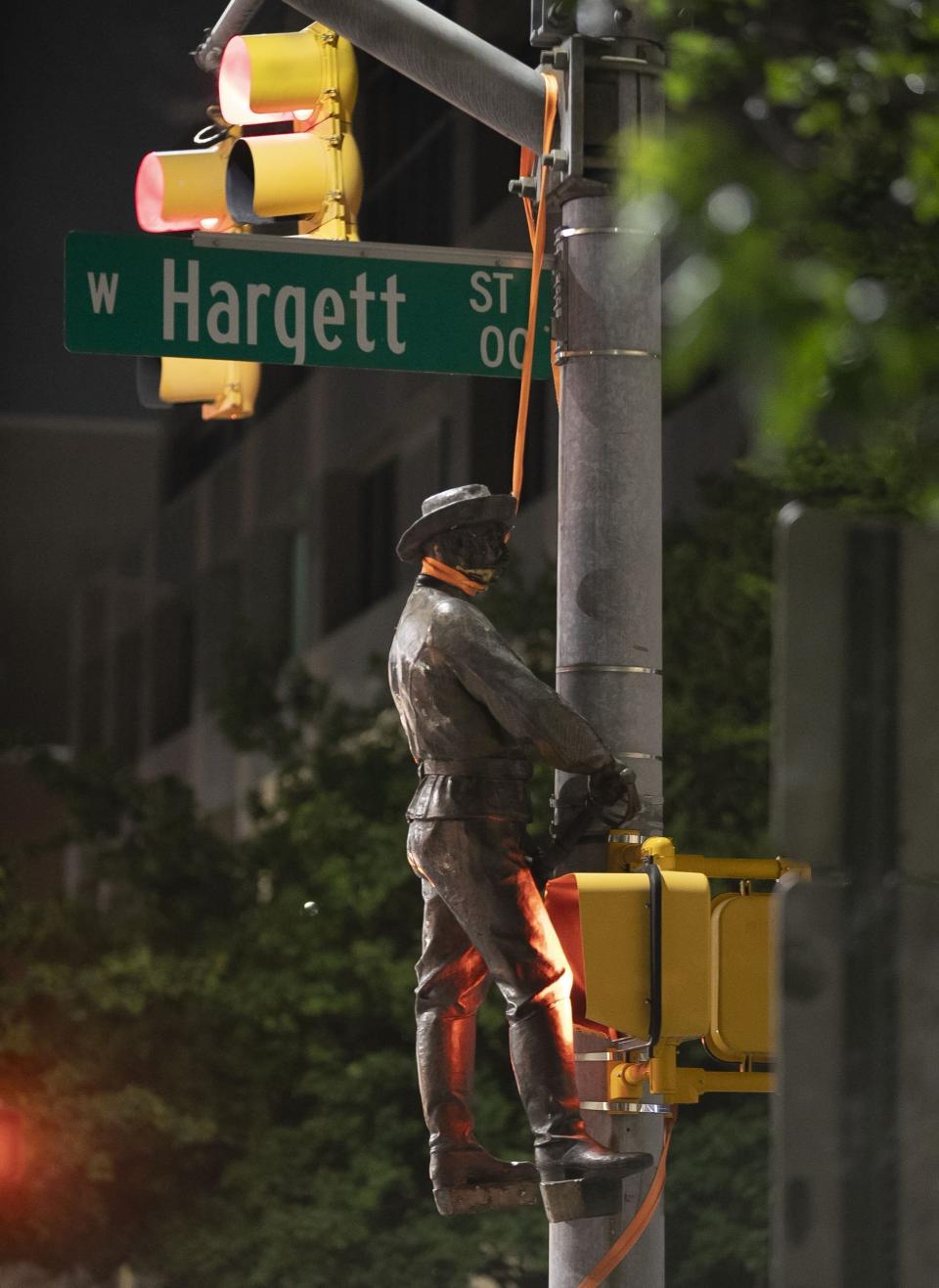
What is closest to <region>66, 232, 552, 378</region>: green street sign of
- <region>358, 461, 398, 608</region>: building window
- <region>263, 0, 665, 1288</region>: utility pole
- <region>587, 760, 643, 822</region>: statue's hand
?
<region>263, 0, 665, 1288</region>: utility pole

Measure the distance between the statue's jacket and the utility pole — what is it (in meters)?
0.23

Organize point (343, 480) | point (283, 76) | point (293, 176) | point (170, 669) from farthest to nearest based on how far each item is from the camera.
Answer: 1. point (170, 669)
2. point (343, 480)
3. point (283, 76)
4. point (293, 176)

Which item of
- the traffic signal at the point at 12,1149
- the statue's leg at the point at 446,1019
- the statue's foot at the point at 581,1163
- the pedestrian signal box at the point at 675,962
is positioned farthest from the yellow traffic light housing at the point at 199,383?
the traffic signal at the point at 12,1149

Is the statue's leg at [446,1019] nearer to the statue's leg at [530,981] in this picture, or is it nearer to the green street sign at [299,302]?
the statue's leg at [530,981]

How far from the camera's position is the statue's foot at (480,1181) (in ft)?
20.6

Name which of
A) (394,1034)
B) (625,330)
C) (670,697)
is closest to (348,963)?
(394,1034)

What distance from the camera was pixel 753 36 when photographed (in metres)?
3.91

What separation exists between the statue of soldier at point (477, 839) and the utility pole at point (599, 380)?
191mm

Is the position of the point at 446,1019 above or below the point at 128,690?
below

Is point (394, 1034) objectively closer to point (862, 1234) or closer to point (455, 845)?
point (455, 845)

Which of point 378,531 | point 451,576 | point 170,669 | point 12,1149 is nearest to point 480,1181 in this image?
point 451,576

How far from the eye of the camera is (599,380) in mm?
6434

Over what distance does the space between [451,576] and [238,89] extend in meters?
2.30

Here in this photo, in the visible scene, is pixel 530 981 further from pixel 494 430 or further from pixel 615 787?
pixel 494 430
